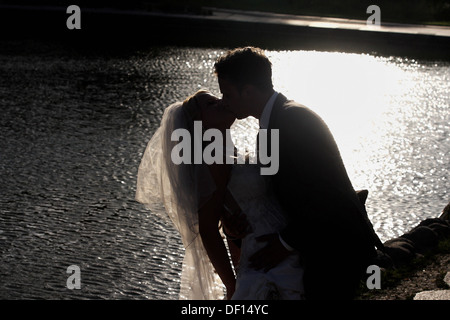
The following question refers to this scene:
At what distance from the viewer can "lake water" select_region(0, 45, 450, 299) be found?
6570mm

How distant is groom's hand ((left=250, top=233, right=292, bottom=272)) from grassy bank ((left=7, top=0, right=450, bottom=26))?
2261 cm

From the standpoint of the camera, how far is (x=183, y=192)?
3.41 metres

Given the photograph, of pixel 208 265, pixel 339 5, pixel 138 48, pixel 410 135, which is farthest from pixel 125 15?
pixel 208 265

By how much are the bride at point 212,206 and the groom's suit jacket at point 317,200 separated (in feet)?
0.36

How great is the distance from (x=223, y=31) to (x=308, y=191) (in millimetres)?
20163

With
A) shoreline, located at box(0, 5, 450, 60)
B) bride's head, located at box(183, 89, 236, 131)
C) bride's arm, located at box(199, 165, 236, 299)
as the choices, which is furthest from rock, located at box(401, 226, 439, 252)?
shoreline, located at box(0, 5, 450, 60)

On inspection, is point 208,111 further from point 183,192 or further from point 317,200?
point 317,200

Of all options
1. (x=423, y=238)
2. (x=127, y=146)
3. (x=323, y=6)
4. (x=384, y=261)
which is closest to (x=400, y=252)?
(x=384, y=261)

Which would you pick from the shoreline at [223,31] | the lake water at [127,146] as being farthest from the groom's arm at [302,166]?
the shoreline at [223,31]

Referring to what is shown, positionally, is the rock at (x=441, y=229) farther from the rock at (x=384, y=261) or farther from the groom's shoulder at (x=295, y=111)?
the groom's shoulder at (x=295, y=111)

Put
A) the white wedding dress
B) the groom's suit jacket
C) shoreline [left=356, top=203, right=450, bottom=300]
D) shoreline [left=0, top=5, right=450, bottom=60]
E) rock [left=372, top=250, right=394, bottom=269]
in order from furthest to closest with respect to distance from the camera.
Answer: shoreline [left=0, top=5, right=450, bottom=60], rock [left=372, top=250, right=394, bottom=269], shoreline [left=356, top=203, right=450, bottom=300], the white wedding dress, the groom's suit jacket

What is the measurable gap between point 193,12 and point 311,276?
899 inches

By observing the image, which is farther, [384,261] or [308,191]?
[384,261]

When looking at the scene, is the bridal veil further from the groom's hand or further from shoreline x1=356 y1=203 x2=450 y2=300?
shoreline x1=356 y1=203 x2=450 y2=300
